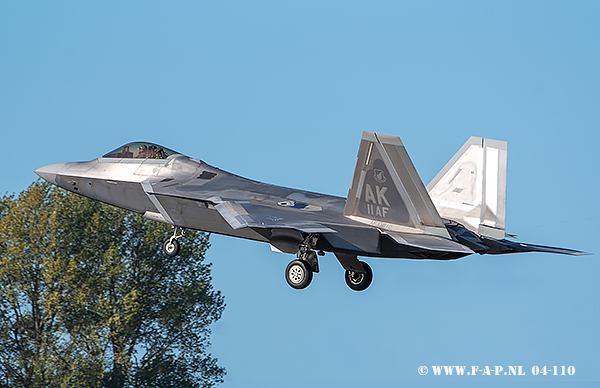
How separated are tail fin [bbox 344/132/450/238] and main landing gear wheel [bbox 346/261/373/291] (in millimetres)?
3598

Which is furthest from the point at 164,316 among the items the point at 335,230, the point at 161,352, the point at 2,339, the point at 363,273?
the point at 335,230

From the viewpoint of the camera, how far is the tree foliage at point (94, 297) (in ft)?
141

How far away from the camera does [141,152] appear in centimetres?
2419

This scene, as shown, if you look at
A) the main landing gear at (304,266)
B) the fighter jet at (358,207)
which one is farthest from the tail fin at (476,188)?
the main landing gear at (304,266)

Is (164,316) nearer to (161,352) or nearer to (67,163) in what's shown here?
(161,352)

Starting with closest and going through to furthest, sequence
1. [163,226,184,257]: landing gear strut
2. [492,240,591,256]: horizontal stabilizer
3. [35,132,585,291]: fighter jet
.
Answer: [35,132,585,291]: fighter jet → [492,240,591,256]: horizontal stabilizer → [163,226,184,257]: landing gear strut

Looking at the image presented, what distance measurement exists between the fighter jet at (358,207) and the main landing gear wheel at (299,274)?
0.08 feet

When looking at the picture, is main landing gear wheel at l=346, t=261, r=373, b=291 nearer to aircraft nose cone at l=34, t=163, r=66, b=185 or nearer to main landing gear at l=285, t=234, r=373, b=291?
main landing gear at l=285, t=234, r=373, b=291

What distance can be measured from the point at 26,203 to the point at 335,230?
1270 inches

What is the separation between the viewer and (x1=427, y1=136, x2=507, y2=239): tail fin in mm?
19188

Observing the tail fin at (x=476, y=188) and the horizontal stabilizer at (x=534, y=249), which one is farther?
the horizontal stabilizer at (x=534, y=249)

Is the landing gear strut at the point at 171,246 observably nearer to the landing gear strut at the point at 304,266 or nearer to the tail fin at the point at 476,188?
the landing gear strut at the point at 304,266

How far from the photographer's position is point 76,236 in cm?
4753

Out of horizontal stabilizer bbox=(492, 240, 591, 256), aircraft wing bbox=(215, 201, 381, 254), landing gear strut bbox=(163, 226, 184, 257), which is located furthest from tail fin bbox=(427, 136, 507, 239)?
landing gear strut bbox=(163, 226, 184, 257)
